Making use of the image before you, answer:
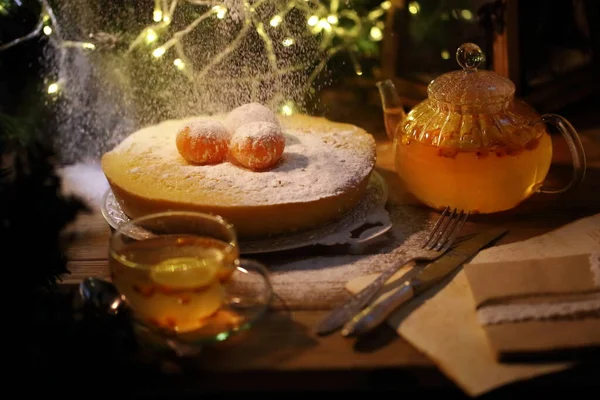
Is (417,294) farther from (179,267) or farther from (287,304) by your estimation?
(179,267)

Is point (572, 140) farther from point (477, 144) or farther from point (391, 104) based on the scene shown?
point (391, 104)

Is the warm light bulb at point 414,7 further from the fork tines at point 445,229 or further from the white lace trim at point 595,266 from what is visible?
the white lace trim at point 595,266

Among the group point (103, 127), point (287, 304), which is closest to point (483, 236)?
point (287, 304)

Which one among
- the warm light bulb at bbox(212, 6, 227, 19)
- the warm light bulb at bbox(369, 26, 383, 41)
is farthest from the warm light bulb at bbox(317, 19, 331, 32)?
the warm light bulb at bbox(212, 6, 227, 19)

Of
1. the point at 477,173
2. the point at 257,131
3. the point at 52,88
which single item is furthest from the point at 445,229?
the point at 52,88

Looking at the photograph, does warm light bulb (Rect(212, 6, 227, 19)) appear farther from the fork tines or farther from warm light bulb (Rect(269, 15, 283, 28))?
the fork tines

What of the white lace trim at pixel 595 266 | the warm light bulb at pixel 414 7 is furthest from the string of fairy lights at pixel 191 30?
the white lace trim at pixel 595 266
